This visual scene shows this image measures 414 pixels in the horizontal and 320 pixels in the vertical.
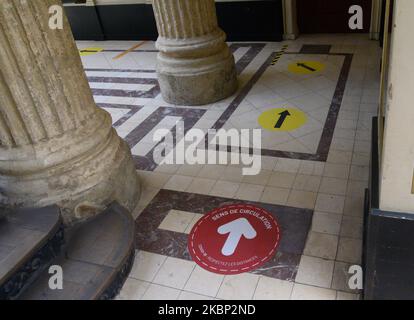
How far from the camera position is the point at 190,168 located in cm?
418

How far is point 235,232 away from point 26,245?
1.57m

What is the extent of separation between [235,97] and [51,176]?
10.6 feet

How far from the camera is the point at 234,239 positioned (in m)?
3.14

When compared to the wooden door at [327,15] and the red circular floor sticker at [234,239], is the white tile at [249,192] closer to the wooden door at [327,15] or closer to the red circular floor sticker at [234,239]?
the red circular floor sticker at [234,239]

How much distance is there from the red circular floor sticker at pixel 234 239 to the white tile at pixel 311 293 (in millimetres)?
352

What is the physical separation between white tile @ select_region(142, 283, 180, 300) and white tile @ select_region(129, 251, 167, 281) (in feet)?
0.36

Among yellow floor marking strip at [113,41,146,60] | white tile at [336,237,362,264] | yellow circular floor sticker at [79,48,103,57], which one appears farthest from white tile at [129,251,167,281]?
yellow circular floor sticker at [79,48,103,57]

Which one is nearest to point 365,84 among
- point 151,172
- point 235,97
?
point 235,97

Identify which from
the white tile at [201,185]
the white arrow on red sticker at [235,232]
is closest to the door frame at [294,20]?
the white tile at [201,185]

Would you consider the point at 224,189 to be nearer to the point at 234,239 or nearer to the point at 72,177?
the point at 234,239

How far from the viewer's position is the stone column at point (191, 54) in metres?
5.14

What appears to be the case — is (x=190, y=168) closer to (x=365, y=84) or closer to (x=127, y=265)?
(x=127, y=265)

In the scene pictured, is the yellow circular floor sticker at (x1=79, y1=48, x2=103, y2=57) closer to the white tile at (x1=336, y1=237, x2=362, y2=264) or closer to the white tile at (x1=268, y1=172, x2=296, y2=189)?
the white tile at (x1=268, y1=172, x2=296, y2=189)

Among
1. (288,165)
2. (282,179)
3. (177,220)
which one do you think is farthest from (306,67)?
(177,220)
